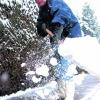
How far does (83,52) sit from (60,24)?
61cm

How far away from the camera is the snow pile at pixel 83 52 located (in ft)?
18.0

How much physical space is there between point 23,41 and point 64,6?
326cm

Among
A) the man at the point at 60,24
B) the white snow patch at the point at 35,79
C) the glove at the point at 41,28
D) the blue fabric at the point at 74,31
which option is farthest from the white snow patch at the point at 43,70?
the blue fabric at the point at 74,31

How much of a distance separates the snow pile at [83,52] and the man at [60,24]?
0.14 m

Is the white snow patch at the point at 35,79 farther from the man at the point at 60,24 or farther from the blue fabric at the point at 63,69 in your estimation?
the blue fabric at the point at 63,69

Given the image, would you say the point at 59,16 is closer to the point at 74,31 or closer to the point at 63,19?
the point at 63,19

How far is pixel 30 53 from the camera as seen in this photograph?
8922 mm

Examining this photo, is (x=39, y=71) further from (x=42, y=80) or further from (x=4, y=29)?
(x=4, y=29)

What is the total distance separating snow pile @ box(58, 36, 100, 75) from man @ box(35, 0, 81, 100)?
138mm

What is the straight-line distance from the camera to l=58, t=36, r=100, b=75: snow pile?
18.0 feet

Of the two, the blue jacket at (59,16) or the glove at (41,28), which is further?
the glove at (41,28)

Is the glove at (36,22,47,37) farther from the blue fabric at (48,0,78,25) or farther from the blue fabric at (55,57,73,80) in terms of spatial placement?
the blue fabric at (55,57,73,80)

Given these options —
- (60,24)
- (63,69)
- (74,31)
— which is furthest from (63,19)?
(63,69)

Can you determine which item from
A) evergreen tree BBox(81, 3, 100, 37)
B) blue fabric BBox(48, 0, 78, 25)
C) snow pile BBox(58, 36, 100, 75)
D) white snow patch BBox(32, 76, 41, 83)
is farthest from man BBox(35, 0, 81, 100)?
evergreen tree BBox(81, 3, 100, 37)
